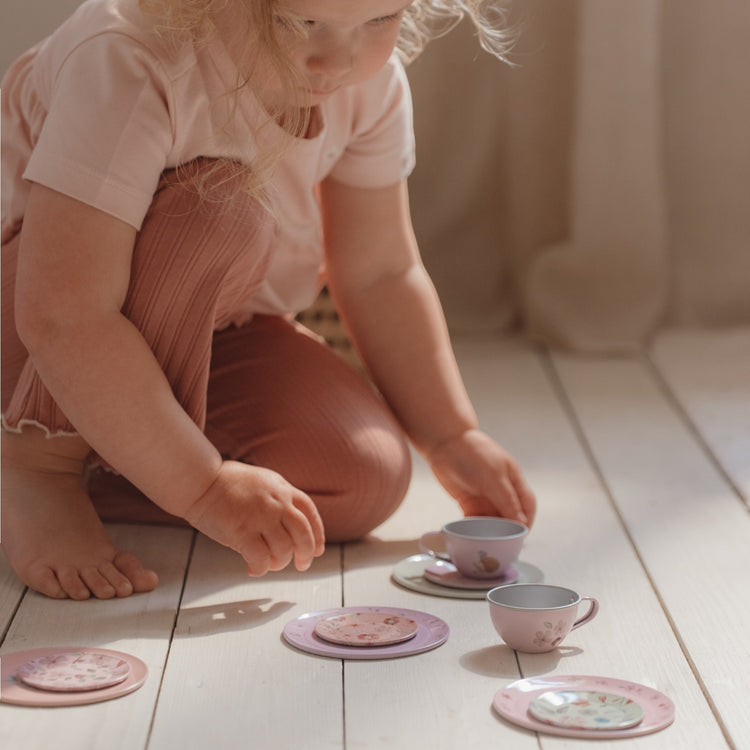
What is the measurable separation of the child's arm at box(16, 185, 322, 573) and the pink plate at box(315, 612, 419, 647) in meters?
0.06

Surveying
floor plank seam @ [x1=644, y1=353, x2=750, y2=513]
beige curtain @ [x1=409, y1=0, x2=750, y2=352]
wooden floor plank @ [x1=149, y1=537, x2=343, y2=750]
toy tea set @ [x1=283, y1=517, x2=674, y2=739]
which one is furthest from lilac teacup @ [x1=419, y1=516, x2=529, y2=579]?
beige curtain @ [x1=409, y1=0, x2=750, y2=352]

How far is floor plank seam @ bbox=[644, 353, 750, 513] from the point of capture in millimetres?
1364

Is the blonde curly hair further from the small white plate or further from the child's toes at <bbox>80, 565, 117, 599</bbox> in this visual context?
the small white plate

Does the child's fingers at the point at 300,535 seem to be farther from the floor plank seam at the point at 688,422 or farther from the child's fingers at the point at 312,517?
the floor plank seam at the point at 688,422

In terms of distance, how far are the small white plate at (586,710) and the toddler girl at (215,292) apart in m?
0.26

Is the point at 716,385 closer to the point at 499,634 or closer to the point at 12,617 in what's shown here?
the point at 499,634

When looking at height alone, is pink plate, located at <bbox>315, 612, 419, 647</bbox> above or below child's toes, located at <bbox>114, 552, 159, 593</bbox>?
above

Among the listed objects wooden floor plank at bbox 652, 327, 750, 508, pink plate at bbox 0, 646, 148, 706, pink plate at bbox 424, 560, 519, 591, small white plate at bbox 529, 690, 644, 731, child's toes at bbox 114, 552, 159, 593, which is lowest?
wooden floor plank at bbox 652, 327, 750, 508

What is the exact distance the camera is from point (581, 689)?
0.86m

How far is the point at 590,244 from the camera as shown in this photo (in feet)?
6.86

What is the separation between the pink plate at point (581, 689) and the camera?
79cm

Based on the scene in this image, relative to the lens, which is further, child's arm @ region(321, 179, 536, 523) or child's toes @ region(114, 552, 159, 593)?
child's arm @ region(321, 179, 536, 523)

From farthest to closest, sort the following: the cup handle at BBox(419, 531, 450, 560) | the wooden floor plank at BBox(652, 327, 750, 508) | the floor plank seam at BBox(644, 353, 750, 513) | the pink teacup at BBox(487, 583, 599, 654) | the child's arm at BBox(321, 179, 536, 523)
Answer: the wooden floor plank at BBox(652, 327, 750, 508)
the floor plank seam at BBox(644, 353, 750, 513)
the child's arm at BBox(321, 179, 536, 523)
the cup handle at BBox(419, 531, 450, 560)
the pink teacup at BBox(487, 583, 599, 654)

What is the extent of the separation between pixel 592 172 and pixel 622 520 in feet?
3.05
